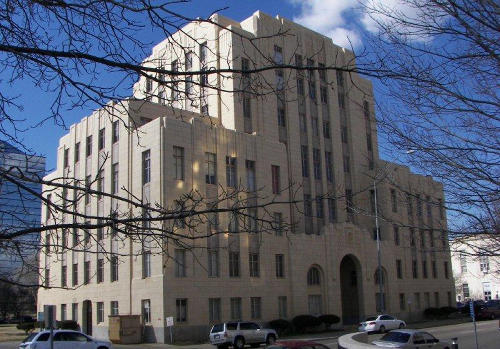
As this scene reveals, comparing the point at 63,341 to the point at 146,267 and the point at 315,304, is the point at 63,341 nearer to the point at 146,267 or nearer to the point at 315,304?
the point at 146,267

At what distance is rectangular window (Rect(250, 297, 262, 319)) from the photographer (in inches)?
1721

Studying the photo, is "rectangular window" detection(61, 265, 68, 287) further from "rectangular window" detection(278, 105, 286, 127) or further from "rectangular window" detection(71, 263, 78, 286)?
"rectangular window" detection(278, 105, 286, 127)

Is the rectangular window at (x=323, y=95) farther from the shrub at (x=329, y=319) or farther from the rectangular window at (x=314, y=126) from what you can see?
the shrub at (x=329, y=319)

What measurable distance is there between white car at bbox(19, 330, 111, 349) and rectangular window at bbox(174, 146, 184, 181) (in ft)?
49.7

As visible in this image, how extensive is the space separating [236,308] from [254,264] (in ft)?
12.3

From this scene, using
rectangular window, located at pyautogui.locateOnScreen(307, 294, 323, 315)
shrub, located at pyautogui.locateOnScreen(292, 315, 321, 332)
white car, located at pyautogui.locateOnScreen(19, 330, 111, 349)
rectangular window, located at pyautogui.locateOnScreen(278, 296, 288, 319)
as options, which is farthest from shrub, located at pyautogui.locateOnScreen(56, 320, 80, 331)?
rectangular window, located at pyautogui.locateOnScreen(307, 294, 323, 315)

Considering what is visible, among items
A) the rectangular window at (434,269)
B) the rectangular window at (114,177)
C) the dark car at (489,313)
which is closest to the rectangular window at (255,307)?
the rectangular window at (114,177)

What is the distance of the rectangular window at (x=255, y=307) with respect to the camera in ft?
143

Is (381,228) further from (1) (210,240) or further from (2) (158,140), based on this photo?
(2) (158,140)

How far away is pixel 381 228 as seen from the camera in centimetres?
5856

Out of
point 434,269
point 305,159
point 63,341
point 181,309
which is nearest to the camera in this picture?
point 63,341

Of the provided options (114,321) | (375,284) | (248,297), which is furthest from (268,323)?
(375,284)

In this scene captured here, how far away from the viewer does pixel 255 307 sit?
44.0 m

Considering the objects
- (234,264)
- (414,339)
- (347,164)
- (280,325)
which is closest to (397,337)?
(414,339)
